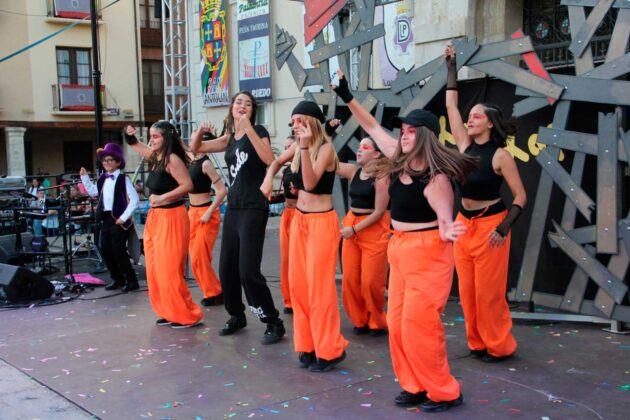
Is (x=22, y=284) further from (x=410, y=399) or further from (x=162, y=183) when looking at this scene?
(x=410, y=399)

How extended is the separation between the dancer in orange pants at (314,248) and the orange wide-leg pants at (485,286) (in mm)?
988

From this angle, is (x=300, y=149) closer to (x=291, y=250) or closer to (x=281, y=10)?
(x=291, y=250)

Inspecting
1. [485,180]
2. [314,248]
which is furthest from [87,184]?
[485,180]

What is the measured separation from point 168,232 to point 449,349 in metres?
2.83

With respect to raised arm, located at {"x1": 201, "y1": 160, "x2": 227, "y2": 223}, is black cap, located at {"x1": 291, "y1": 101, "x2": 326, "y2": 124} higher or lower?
higher

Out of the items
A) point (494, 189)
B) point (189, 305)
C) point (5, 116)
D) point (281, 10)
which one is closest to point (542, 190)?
point (494, 189)

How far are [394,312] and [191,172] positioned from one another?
154 inches

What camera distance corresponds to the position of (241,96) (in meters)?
5.81

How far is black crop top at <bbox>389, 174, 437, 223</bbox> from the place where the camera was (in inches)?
164

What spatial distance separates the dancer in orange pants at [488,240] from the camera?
502 centimetres

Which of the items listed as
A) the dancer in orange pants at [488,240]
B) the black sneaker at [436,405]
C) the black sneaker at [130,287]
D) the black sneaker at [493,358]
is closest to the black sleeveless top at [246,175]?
the dancer in orange pants at [488,240]

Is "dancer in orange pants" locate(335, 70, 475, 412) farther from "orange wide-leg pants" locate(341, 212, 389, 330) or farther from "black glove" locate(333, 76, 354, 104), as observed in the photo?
"orange wide-leg pants" locate(341, 212, 389, 330)

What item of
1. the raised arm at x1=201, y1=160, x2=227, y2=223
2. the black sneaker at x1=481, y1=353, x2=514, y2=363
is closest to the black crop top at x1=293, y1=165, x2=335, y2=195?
the black sneaker at x1=481, y1=353, x2=514, y2=363

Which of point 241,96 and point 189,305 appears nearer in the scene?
point 241,96
